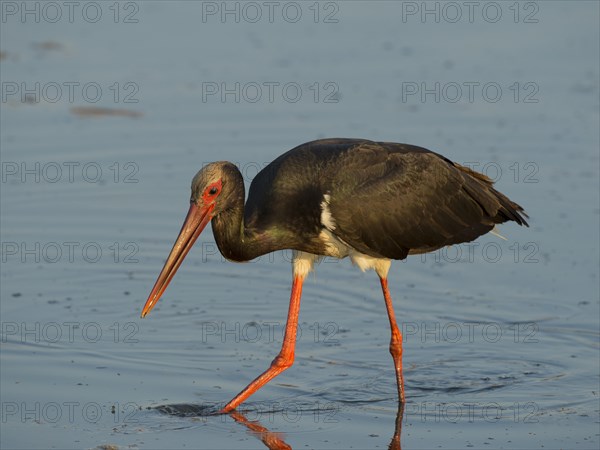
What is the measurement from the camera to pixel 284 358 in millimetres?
9586

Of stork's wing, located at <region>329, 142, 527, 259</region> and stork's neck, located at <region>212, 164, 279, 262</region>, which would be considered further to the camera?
stork's wing, located at <region>329, 142, 527, 259</region>

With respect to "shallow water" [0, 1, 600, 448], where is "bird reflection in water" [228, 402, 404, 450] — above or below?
below

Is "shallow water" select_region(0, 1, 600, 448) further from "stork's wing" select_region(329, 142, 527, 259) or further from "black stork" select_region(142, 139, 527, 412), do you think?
"stork's wing" select_region(329, 142, 527, 259)

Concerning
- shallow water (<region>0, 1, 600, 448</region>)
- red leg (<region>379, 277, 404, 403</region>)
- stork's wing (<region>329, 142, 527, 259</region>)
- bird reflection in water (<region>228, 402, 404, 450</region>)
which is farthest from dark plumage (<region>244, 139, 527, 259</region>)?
bird reflection in water (<region>228, 402, 404, 450</region>)

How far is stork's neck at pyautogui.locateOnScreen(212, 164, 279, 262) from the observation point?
909 cm

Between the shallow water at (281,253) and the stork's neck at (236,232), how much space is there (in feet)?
3.24

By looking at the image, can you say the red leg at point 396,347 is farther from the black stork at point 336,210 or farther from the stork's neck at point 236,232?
the stork's neck at point 236,232

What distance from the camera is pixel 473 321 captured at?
Result: 421 inches

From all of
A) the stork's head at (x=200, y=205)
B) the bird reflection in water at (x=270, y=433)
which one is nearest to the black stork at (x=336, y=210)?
the stork's head at (x=200, y=205)

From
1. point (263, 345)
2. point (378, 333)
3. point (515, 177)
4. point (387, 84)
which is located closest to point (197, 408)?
point (263, 345)

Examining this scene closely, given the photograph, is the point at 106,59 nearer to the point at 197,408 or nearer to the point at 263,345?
the point at 263,345

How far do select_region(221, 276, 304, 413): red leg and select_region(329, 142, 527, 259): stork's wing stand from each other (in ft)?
2.07

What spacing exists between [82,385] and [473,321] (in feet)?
10.5

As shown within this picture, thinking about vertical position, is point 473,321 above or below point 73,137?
below
